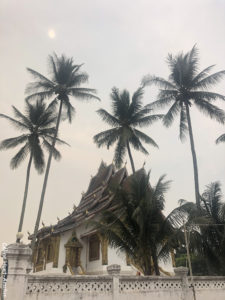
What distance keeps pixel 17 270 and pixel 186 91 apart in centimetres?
1836

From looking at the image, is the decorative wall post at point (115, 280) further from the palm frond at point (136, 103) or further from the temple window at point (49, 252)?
the palm frond at point (136, 103)

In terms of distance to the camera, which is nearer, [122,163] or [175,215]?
[175,215]

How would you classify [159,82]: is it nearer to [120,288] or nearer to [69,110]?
[69,110]

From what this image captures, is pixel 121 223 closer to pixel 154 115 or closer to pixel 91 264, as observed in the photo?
pixel 91 264

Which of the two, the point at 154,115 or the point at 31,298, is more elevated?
the point at 154,115

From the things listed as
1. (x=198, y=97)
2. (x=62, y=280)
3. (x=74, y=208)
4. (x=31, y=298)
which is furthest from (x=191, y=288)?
(x=74, y=208)

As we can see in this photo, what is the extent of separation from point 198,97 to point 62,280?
1762 cm

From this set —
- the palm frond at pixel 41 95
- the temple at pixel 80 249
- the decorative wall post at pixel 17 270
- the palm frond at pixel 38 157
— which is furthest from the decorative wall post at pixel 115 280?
the palm frond at pixel 41 95

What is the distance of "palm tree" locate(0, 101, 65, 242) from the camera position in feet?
80.1

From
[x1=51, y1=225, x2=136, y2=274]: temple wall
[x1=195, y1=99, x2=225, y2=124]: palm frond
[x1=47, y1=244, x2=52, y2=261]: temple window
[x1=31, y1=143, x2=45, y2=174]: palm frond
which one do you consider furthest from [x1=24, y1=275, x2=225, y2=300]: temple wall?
[x1=31, y1=143, x2=45, y2=174]: palm frond

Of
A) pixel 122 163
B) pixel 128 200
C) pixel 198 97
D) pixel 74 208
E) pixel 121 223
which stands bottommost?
pixel 121 223

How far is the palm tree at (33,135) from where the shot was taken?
80.1 ft

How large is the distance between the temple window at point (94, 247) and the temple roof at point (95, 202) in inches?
66.1

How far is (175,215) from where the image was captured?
12.0 metres
